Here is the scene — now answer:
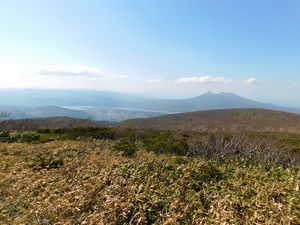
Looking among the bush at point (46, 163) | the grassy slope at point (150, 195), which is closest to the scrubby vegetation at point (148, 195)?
the grassy slope at point (150, 195)

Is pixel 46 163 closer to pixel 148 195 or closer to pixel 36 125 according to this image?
pixel 148 195

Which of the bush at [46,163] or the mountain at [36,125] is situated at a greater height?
the bush at [46,163]

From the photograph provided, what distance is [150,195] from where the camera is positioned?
7012 millimetres

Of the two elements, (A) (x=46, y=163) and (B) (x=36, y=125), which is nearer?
(A) (x=46, y=163)

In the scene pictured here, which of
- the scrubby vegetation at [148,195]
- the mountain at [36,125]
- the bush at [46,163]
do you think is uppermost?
the scrubby vegetation at [148,195]

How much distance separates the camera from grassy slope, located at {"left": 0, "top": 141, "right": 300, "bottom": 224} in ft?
20.0

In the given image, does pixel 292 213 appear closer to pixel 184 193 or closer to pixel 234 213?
pixel 234 213

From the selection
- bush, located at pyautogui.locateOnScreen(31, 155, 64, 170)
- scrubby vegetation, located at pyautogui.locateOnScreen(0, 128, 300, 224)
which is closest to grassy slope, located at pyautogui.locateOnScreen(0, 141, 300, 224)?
scrubby vegetation, located at pyautogui.locateOnScreen(0, 128, 300, 224)

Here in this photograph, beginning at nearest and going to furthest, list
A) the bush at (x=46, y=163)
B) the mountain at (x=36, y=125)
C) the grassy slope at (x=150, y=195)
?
1. the grassy slope at (x=150, y=195)
2. the bush at (x=46, y=163)
3. the mountain at (x=36, y=125)

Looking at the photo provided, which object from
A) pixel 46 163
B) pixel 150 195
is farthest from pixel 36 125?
pixel 150 195

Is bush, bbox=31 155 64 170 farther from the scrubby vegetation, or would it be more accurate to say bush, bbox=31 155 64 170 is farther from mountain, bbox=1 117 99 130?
mountain, bbox=1 117 99 130

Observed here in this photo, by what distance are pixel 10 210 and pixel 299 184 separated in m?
6.87

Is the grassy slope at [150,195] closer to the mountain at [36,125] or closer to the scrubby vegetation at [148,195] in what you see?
the scrubby vegetation at [148,195]

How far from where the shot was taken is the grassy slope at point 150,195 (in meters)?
6.09
